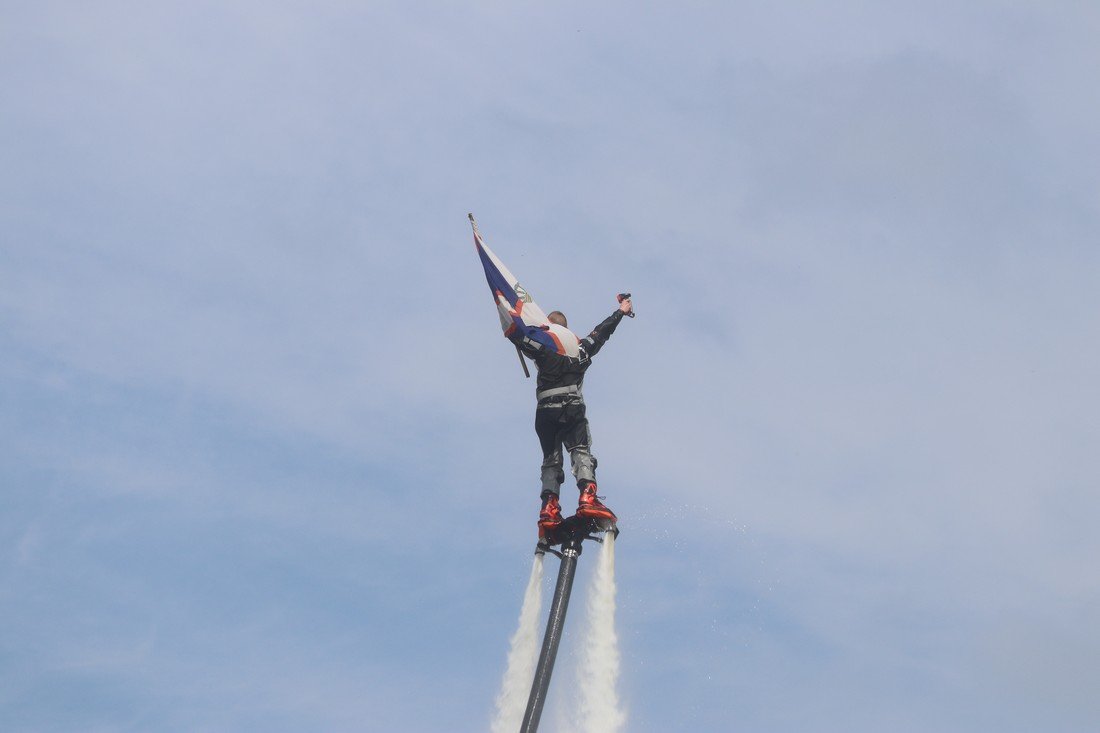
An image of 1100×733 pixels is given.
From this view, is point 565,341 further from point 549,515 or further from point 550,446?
point 549,515

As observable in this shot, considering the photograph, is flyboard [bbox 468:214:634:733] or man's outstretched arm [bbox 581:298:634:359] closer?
flyboard [bbox 468:214:634:733]

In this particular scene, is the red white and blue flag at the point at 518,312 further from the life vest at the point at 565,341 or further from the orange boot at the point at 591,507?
the orange boot at the point at 591,507

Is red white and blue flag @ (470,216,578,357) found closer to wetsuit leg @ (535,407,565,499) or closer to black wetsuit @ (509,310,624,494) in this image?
black wetsuit @ (509,310,624,494)

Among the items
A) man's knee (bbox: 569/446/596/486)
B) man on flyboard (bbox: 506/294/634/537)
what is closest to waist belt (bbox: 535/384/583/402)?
man on flyboard (bbox: 506/294/634/537)

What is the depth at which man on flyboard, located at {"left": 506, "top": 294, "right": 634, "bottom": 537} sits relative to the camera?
35.1 metres

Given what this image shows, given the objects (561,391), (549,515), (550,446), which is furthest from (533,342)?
(549,515)

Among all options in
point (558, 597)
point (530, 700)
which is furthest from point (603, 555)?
point (530, 700)

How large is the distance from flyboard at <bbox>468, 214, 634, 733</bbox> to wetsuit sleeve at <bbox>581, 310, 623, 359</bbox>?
1.64ft

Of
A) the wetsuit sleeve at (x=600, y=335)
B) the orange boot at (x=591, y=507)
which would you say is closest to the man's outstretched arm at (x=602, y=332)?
the wetsuit sleeve at (x=600, y=335)

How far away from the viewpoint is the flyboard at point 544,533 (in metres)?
32.8

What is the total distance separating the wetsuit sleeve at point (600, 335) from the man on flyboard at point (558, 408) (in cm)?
2

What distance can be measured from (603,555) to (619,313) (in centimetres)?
596

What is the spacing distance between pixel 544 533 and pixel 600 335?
503 cm

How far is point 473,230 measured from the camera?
121 feet
